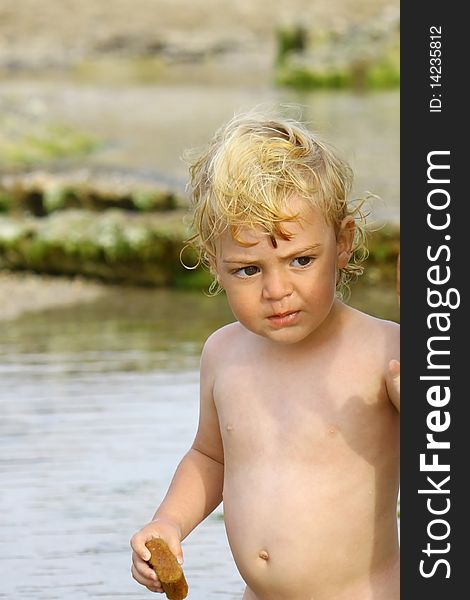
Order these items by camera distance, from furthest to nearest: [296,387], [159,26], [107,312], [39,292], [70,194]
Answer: [159,26]
[70,194]
[39,292]
[107,312]
[296,387]

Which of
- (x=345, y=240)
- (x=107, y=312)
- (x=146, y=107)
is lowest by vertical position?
(x=107, y=312)

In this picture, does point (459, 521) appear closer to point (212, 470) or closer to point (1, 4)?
point (212, 470)

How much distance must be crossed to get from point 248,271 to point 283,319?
0.29 ft

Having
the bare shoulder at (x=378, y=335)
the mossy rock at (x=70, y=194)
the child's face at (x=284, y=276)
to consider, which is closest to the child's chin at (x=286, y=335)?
the child's face at (x=284, y=276)

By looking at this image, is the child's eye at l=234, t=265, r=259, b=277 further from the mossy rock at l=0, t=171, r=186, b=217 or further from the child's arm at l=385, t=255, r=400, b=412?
the mossy rock at l=0, t=171, r=186, b=217

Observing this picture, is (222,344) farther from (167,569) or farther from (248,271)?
(167,569)

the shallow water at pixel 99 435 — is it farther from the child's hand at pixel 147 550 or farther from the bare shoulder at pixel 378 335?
the bare shoulder at pixel 378 335

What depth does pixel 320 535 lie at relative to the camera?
7.75ft

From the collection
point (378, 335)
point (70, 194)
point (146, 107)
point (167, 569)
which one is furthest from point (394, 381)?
point (146, 107)

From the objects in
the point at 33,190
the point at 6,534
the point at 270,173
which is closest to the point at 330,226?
the point at 270,173

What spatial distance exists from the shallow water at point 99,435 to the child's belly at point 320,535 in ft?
2.63

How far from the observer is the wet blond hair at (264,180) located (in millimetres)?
2275

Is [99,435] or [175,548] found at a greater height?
[175,548]

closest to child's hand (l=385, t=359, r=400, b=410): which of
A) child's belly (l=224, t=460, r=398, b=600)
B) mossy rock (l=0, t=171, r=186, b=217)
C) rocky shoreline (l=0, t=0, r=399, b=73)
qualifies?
child's belly (l=224, t=460, r=398, b=600)
